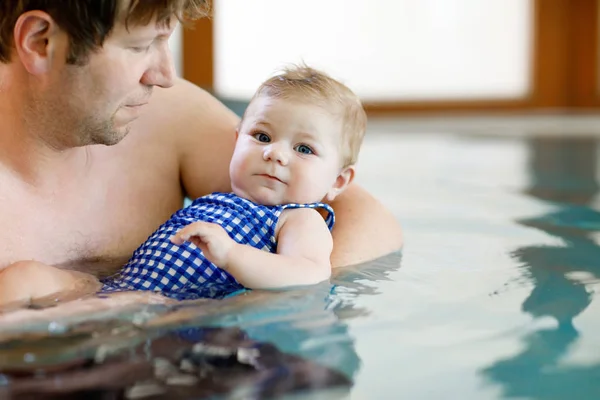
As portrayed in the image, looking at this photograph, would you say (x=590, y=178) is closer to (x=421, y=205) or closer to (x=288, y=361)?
(x=421, y=205)

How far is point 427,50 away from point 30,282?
5882mm

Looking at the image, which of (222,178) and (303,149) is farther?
(222,178)

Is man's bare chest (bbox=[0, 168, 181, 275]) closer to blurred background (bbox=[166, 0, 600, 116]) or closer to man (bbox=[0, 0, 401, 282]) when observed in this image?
man (bbox=[0, 0, 401, 282])

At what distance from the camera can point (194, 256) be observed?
177 centimetres

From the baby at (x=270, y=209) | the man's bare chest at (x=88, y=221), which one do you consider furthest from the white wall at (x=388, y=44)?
the baby at (x=270, y=209)

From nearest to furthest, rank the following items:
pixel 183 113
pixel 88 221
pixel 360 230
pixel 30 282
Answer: pixel 30 282, pixel 88 221, pixel 360 230, pixel 183 113

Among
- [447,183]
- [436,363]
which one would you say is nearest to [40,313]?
[436,363]

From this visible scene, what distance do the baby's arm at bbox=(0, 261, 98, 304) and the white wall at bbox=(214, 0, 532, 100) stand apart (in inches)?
199

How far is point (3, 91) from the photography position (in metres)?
1.83

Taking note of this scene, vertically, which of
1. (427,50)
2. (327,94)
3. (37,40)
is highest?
(37,40)

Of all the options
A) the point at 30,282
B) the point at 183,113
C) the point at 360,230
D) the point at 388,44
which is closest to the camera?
the point at 30,282

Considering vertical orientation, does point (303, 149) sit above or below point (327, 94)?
below

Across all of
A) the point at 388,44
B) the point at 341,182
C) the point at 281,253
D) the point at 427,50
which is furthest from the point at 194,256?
the point at 427,50

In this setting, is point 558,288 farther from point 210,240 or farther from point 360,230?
point 210,240
